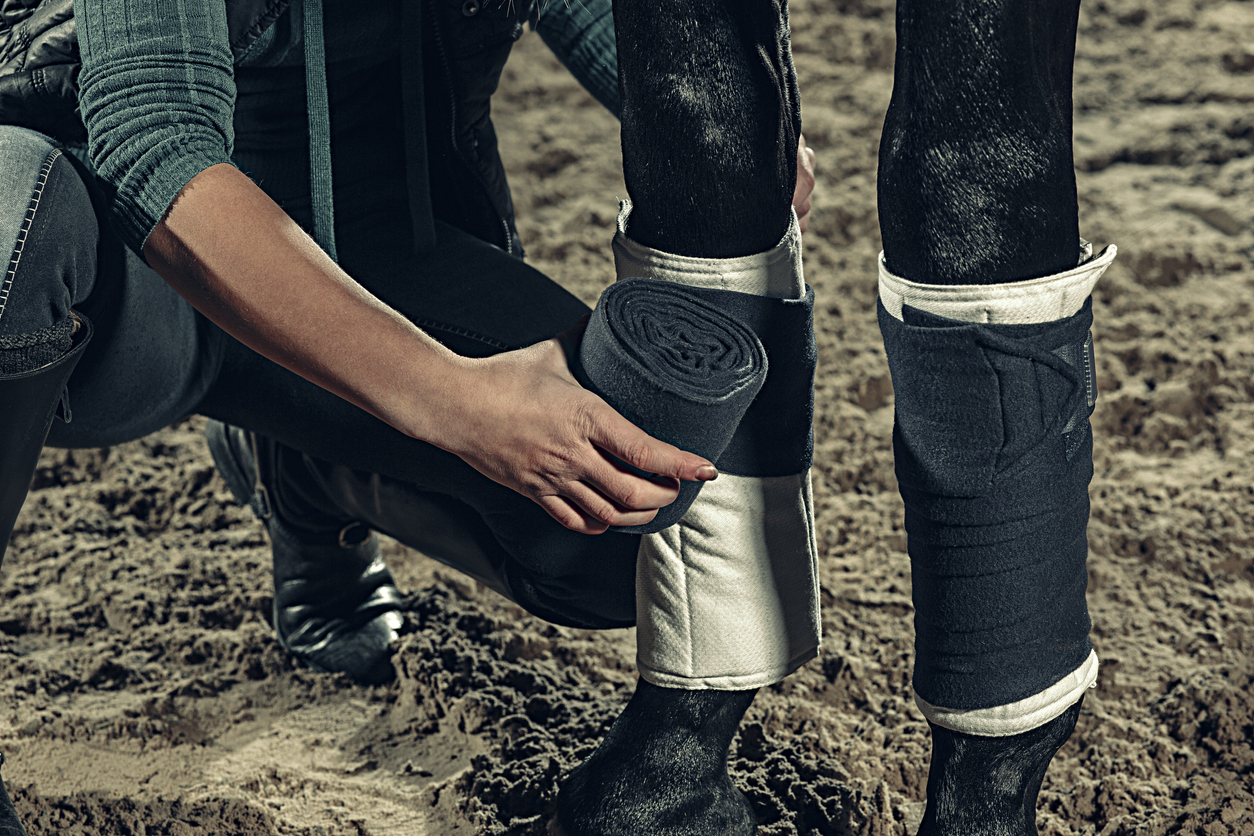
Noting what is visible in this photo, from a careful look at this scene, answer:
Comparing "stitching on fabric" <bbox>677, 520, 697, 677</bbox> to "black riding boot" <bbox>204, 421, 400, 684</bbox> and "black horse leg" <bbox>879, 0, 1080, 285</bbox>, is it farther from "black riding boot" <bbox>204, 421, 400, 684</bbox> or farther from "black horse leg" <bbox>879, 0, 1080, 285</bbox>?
"black riding boot" <bbox>204, 421, 400, 684</bbox>

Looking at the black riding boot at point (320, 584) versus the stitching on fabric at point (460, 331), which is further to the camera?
the black riding boot at point (320, 584)

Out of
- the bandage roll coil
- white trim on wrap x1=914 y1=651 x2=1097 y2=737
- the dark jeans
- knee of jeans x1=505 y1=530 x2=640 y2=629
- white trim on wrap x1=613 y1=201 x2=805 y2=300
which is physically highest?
white trim on wrap x1=613 y1=201 x2=805 y2=300

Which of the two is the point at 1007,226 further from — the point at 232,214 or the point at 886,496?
the point at 886,496

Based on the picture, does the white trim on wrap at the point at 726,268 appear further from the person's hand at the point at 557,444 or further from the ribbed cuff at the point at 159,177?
the ribbed cuff at the point at 159,177

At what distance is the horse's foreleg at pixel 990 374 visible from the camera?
80cm

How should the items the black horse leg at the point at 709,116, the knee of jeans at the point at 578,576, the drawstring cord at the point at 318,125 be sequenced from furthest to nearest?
the knee of jeans at the point at 578,576 < the drawstring cord at the point at 318,125 < the black horse leg at the point at 709,116

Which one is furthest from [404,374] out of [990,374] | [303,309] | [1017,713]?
[1017,713]

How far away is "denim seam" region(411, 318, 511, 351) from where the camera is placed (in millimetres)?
1166

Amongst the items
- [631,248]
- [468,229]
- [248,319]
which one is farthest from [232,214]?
[468,229]

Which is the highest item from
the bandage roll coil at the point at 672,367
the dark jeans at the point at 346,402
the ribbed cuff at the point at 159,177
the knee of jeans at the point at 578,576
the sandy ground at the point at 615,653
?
the ribbed cuff at the point at 159,177

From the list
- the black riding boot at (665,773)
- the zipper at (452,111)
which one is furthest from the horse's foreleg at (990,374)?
the zipper at (452,111)

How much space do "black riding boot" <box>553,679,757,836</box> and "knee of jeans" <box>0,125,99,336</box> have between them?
1.96 feet

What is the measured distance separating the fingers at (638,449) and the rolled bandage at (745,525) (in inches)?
4.6

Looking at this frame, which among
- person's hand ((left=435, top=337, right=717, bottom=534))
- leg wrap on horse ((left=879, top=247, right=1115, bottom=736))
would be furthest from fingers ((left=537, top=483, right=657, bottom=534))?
leg wrap on horse ((left=879, top=247, right=1115, bottom=736))
